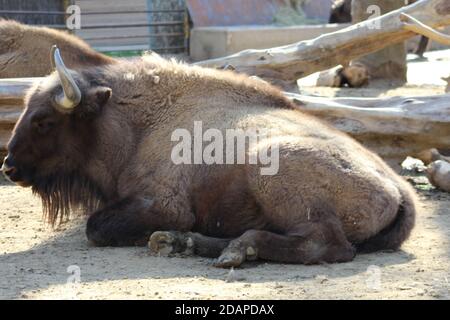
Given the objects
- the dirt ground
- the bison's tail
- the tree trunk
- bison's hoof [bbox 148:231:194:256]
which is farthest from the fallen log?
the tree trunk

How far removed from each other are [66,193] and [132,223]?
2.38 feet

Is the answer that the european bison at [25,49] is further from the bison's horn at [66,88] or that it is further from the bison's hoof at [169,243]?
the bison's hoof at [169,243]

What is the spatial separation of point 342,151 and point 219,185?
86cm

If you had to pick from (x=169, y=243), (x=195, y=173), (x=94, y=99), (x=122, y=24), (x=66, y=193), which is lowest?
(x=169, y=243)

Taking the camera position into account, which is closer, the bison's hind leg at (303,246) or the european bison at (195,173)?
the bison's hind leg at (303,246)

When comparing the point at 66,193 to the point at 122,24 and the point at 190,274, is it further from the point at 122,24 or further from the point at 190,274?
the point at 122,24

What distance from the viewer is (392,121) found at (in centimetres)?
823

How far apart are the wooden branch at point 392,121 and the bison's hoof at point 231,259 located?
278cm

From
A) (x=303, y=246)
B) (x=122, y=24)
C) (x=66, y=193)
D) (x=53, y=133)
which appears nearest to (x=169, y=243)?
(x=303, y=246)

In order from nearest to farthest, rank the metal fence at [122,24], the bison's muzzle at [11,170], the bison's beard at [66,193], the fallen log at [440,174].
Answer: the bison's muzzle at [11,170]
the bison's beard at [66,193]
the fallen log at [440,174]
the metal fence at [122,24]

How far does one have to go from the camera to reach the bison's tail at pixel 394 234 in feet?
19.7

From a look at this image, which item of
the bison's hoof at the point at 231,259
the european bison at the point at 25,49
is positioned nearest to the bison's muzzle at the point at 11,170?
the bison's hoof at the point at 231,259

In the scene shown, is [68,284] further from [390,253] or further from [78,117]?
[390,253]

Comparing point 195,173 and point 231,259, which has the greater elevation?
point 195,173
